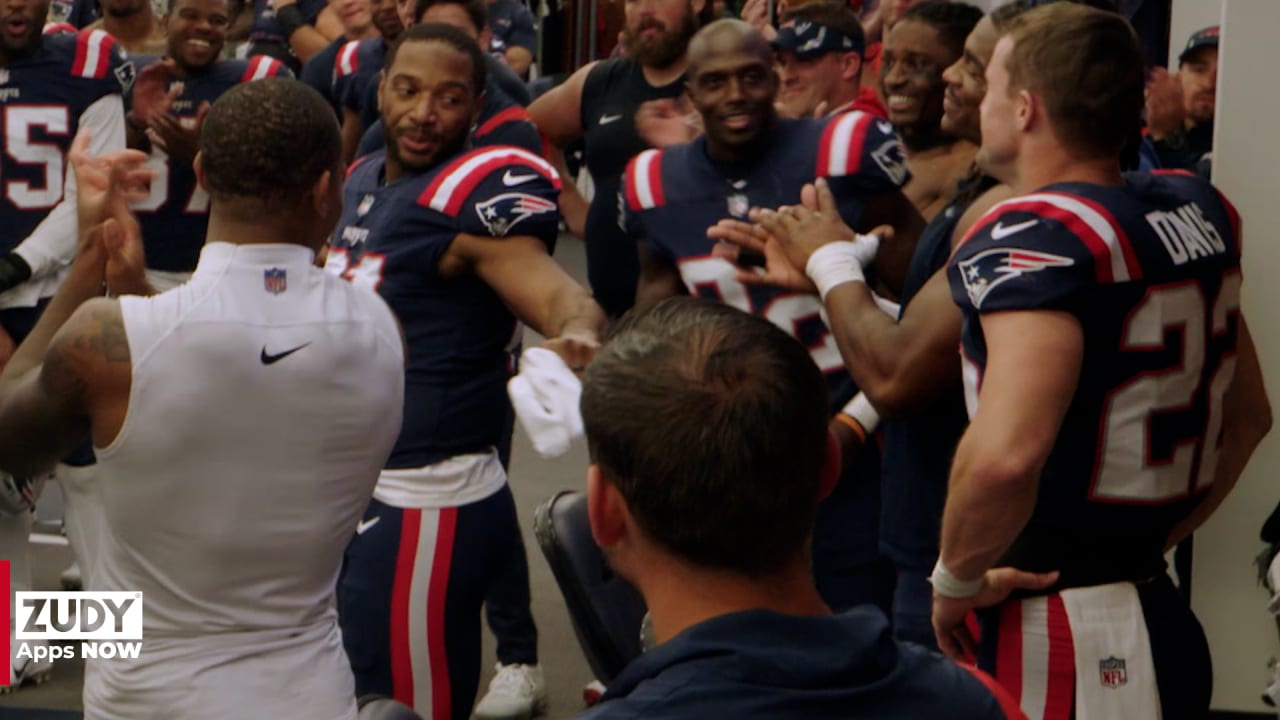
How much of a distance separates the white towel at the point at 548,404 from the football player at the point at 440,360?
1.25 meters

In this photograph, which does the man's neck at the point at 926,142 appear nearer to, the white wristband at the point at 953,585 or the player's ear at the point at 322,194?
the white wristband at the point at 953,585

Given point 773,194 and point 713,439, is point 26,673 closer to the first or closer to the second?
point 773,194

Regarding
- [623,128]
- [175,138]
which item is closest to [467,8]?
[623,128]

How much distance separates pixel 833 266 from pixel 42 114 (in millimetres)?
3445

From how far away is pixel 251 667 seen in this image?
116 inches

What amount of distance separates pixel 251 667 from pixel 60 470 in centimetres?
302

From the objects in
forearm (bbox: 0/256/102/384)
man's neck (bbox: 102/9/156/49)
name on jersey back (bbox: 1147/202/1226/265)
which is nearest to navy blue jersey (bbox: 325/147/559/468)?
forearm (bbox: 0/256/102/384)

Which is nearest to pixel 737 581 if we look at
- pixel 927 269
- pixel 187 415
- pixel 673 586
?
pixel 673 586

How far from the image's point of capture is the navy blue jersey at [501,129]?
565 centimetres

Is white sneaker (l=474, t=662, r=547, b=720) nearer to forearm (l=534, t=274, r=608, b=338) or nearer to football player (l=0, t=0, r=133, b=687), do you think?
Result: football player (l=0, t=0, r=133, b=687)

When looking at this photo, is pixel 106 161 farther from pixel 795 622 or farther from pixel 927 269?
pixel 795 622

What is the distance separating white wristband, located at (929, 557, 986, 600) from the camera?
299 cm

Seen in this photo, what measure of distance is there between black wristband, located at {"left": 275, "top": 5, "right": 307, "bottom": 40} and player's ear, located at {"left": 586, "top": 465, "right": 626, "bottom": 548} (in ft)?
27.6

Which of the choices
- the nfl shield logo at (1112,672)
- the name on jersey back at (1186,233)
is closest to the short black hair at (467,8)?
the name on jersey back at (1186,233)
